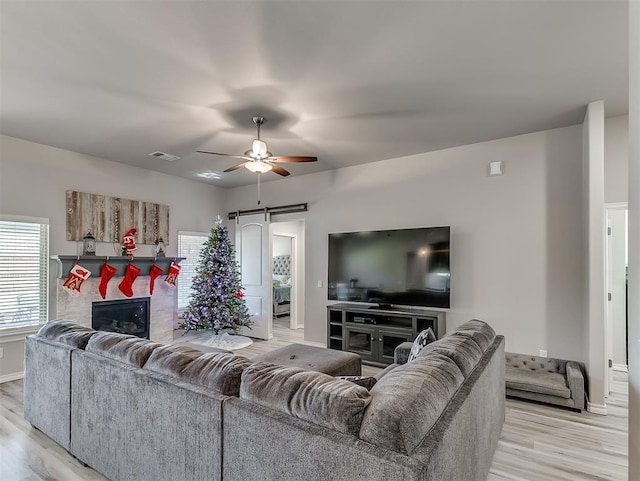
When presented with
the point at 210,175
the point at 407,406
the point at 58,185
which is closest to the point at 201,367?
the point at 407,406

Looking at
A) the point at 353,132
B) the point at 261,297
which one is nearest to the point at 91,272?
the point at 261,297

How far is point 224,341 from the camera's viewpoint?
19.4 feet

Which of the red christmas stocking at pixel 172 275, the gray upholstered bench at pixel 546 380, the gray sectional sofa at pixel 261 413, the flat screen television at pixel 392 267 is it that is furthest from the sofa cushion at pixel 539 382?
the red christmas stocking at pixel 172 275

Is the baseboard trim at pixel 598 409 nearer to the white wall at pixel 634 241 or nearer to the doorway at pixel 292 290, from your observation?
the white wall at pixel 634 241

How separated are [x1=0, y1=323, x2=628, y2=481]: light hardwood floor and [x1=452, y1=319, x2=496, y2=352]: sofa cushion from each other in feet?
2.87

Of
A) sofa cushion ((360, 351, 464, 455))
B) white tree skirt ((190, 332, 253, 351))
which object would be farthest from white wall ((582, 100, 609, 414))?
white tree skirt ((190, 332, 253, 351))

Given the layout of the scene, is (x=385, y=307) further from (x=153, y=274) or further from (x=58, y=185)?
(x=58, y=185)

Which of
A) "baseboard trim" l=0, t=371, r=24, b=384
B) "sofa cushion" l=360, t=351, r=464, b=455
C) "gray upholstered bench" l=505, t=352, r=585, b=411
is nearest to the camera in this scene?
"sofa cushion" l=360, t=351, r=464, b=455

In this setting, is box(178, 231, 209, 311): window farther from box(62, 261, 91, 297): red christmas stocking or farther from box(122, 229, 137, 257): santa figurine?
box(62, 261, 91, 297): red christmas stocking

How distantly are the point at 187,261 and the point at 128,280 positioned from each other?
130 cm

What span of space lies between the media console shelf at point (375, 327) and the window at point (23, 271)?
3.89 meters

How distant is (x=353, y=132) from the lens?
4027mm

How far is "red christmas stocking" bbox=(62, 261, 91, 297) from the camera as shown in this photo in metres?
4.53

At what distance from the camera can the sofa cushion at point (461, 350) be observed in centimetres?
183
